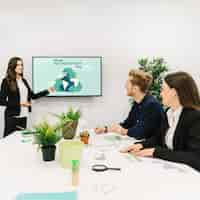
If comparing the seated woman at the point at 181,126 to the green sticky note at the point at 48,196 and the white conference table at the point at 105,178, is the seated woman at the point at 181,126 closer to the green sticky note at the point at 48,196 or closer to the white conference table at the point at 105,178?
the white conference table at the point at 105,178

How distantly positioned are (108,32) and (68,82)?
958 millimetres

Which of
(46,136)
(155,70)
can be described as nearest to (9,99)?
(155,70)

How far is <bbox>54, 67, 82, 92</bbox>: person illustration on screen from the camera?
464 centimetres

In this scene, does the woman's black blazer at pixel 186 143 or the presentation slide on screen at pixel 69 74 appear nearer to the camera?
the woman's black blazer at pixel 186 143

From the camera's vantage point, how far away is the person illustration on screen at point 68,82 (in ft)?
15.2

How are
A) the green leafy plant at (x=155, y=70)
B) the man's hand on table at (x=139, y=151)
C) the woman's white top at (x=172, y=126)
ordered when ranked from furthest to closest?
1. the green leafy plant at (x=155, y=70)
2. the woman's white top at (x=172, y=126)
3. the man's hand on table at (x=139, y=151)

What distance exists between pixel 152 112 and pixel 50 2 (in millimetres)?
2845

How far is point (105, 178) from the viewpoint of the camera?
1.56 meters

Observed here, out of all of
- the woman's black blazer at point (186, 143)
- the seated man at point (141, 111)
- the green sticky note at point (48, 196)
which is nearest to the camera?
the green sticky note at point (48, 196)

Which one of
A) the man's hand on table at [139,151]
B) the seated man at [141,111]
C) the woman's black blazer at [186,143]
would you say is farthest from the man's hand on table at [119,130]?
the woman's black blazer at [186,143]

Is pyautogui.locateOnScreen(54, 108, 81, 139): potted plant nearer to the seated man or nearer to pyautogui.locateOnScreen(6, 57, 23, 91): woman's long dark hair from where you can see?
the seated man

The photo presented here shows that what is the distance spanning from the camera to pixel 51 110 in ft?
15.8

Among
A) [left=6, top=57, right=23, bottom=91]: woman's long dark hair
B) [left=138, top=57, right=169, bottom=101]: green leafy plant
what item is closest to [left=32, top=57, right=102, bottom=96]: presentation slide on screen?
[left=6, top=57, right=23, bottom=91]: woman's long dark hair

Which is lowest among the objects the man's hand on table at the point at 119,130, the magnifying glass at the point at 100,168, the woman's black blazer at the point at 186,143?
the magnifying glass at the point at 100,168
